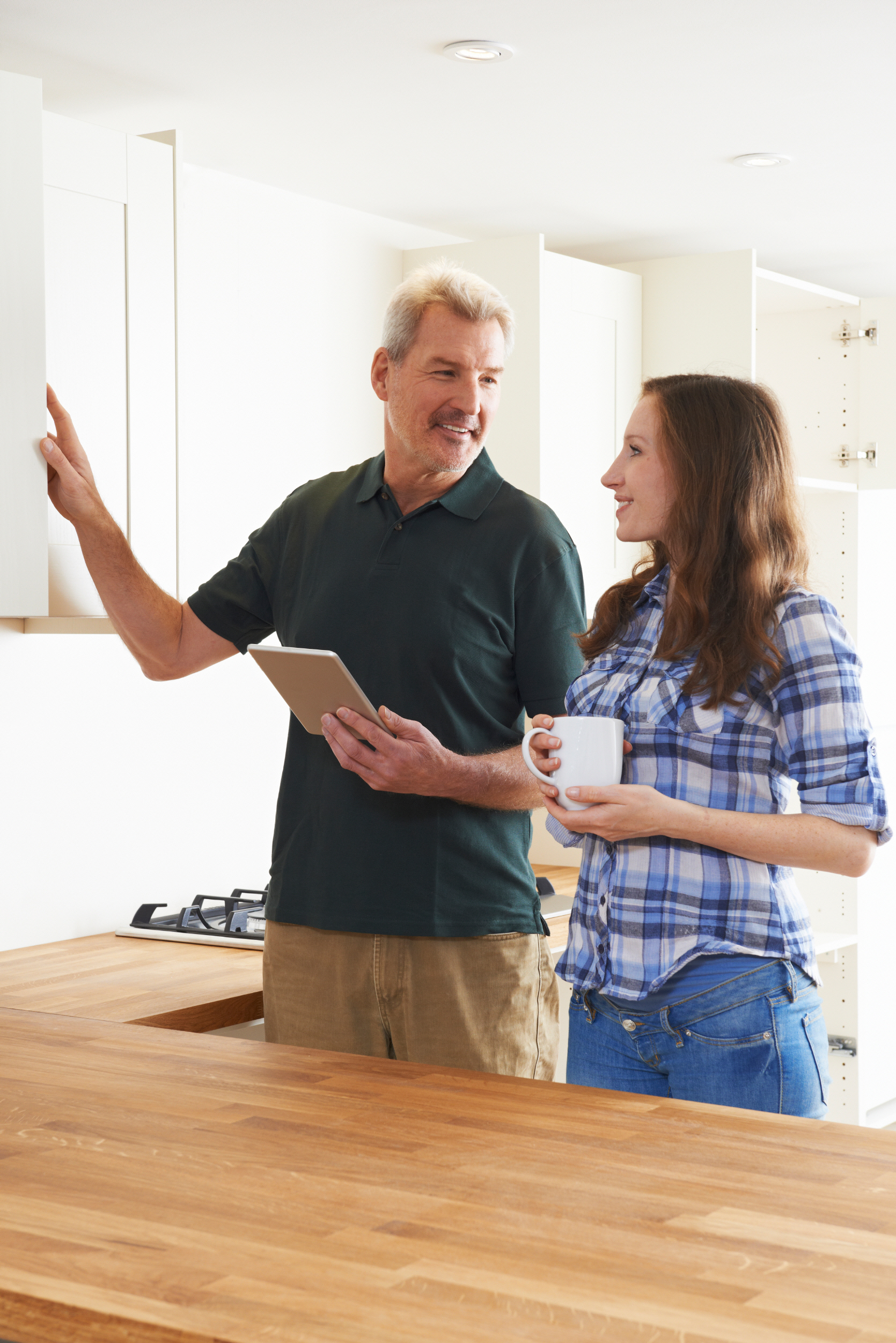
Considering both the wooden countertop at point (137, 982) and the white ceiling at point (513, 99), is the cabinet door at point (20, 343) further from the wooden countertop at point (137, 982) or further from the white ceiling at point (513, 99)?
the wooden countertop at point (137, 982)

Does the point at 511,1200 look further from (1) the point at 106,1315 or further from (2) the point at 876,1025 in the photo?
(2) the point at 876,1025

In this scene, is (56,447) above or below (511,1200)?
above

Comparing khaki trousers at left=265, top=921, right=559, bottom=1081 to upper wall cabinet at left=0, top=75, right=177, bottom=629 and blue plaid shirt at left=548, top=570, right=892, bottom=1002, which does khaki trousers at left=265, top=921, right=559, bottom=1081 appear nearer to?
blue plaid shirt at left=548, top=570, right=892, bottom=1002

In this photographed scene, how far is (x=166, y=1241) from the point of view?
3.31ft

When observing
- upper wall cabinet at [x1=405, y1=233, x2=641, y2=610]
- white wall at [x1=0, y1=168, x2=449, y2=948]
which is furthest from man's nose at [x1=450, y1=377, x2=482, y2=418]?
upper wall cabinet at [x1=405, y1=233, x2=641, y2=610]

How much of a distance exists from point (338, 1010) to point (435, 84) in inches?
56.7

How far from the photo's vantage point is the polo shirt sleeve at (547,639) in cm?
201

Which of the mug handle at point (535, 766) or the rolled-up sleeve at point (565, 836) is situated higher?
the mug handle at point (535, 766)

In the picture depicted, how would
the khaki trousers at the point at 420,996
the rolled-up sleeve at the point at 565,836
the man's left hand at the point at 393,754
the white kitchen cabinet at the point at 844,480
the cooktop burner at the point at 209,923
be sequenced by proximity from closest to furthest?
1. the rolled-up sleeve at the point at 565,836
2. the man's left hand at the point at 393,754
3. the khaki trousers at the point at 420,996
4. the cooktop burner at the point at 209,923
5. the white kitchen cabinet at the point at 844,480

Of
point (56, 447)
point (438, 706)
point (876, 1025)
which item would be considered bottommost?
point (876, 1025)

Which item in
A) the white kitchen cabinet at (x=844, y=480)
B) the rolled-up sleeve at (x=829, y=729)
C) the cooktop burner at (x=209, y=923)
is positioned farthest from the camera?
the white kitchen cabinet at (x=844, y=480)

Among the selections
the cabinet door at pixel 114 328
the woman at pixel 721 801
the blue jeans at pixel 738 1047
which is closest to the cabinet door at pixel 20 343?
the cabinet door at pixel 114 328

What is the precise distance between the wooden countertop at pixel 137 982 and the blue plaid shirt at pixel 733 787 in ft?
2.47

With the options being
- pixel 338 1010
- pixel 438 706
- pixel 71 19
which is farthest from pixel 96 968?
pixel 71 19
